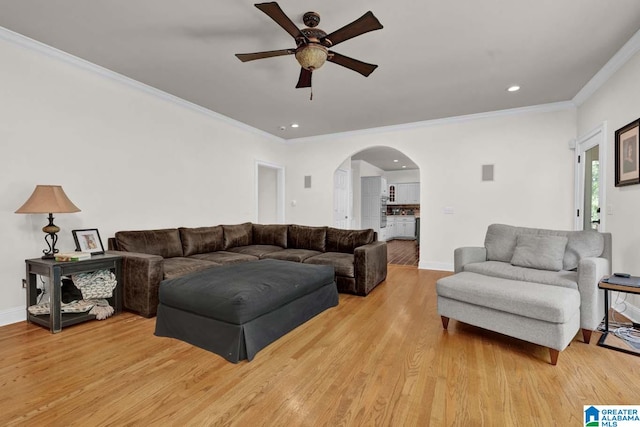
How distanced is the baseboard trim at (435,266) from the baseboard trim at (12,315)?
5.36m

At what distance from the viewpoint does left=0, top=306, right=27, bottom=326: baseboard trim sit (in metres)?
2.78

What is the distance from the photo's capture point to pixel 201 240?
4348 mm

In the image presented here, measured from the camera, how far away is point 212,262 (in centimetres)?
376

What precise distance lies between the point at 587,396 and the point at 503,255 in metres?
1.80

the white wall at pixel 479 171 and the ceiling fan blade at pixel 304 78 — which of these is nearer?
the ceiling fan blade at pixel 304 78

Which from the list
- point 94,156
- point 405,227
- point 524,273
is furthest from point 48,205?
point 405,227

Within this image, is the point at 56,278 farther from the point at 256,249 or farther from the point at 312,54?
the point at 312,54

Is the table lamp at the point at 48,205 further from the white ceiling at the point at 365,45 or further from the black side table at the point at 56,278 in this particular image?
the white ceiling at the point at 365,45

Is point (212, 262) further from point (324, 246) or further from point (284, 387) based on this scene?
point (284, 387)

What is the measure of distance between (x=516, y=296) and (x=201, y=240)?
151 inches

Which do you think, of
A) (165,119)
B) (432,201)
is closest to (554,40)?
(432,201)

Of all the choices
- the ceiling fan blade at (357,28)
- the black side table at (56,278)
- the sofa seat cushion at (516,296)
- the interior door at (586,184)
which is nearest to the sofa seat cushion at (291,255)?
the black side table at (56,278)

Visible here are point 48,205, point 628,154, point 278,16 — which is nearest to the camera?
point 278,16

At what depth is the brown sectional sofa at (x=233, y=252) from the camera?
309 cm
